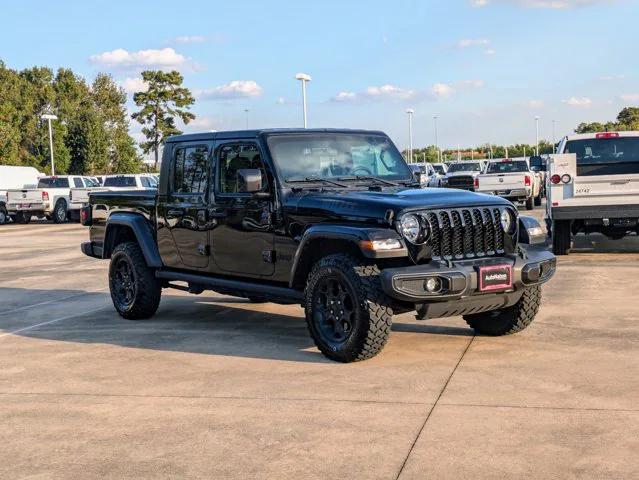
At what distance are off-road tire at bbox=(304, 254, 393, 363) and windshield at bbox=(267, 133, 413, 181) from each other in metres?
1.11

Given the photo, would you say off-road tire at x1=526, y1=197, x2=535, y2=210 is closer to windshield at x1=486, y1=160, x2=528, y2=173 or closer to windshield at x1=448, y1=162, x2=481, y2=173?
windshield at x1=486, y1=160, x2=528, y2=173

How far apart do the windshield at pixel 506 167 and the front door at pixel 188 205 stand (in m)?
21.4

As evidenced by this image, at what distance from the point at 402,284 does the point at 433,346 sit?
1.28 metres

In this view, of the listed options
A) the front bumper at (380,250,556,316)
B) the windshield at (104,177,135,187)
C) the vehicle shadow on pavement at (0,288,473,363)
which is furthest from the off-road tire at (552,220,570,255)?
the windshield at (104,177,135,187)

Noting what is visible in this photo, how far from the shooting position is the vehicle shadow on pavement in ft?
26.0

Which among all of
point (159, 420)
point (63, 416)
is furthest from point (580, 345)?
point (63, 416)

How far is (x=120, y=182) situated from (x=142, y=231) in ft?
88.1

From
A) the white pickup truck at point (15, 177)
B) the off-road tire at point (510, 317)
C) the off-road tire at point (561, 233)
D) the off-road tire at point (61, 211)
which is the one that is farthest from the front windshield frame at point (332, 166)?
the white pickup truck at point (15, 177)

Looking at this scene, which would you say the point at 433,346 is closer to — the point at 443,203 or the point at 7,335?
the point at 443,203

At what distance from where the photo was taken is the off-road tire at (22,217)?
116 ft

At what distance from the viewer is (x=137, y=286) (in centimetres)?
934

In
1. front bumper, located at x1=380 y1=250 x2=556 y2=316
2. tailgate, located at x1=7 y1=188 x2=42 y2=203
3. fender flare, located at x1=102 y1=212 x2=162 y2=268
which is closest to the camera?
front bumper, located at x1=380 y1=250 x2=556 y2=316

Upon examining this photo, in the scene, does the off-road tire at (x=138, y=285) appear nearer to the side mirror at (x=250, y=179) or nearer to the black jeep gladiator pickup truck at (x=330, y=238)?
the black jeep gladiator pickup truck at (x=330, y=238)

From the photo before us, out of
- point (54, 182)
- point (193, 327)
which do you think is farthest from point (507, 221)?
point (54, 182)
